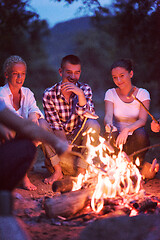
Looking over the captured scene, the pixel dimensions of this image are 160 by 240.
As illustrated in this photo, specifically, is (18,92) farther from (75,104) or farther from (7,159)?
(7,159)

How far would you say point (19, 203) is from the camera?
134 inches

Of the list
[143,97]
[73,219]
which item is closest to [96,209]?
[73,219]

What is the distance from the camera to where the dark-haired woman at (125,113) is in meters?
4.44

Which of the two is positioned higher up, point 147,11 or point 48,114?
point 147,11

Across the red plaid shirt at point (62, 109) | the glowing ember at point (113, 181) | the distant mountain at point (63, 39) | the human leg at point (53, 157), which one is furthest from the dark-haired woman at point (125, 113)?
the distant mountain at point (63, 39)

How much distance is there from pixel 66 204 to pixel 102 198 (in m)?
0.39

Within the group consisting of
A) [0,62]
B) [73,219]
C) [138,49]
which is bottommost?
[73,219]

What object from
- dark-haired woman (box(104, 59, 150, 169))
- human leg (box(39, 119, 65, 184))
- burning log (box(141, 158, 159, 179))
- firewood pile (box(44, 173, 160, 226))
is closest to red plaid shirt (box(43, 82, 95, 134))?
human leg (box(39, 119, 65, 184))

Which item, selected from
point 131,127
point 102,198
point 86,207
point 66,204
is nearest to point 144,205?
point 102,198

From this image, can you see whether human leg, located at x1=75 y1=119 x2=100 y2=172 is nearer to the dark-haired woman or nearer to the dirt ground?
the dark-haired woman

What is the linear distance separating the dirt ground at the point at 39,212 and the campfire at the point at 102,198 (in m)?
0.15

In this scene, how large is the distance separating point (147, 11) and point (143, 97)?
2.87m

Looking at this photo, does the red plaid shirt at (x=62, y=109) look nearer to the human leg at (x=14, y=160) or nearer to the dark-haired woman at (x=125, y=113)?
the dark-haired woman at (x=125, y=113)

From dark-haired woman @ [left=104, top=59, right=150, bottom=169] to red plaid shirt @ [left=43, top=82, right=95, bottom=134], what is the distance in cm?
41
